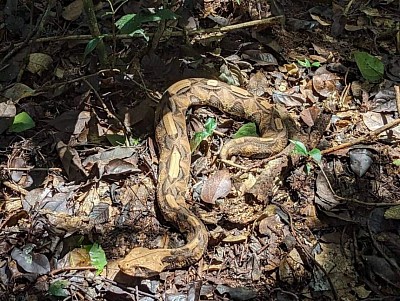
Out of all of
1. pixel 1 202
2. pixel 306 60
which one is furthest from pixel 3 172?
pixel 306 60

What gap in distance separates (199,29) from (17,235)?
2.88 m

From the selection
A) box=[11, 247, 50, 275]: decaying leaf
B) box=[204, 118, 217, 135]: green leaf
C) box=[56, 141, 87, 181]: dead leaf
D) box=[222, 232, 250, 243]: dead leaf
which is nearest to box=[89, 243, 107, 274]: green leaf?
box=[11, 247, 50, 275]: decaying leaf

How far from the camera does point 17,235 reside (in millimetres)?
4578

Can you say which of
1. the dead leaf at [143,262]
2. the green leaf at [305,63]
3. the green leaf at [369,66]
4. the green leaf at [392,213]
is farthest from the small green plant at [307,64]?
the dead leaf at [143,262]

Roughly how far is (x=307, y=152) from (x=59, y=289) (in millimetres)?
2242

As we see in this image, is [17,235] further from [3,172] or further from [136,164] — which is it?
[136,164]

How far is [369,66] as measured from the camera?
575 cm

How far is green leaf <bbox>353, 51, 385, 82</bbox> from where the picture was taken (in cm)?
571

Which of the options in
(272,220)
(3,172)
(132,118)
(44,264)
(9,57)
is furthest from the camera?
(9,57)

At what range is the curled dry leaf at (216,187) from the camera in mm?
4805

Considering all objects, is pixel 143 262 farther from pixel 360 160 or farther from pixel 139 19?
pixel 360 160

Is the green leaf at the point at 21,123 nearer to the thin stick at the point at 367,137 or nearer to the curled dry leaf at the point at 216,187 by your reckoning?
the curled dry leaf at the point at 216,187

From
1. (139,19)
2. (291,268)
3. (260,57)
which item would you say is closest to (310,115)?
(260,57)

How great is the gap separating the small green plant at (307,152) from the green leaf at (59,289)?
82.9 inches
